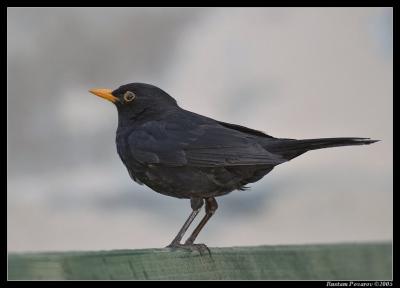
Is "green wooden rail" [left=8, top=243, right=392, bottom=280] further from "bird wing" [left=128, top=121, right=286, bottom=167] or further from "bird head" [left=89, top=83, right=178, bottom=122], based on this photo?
"bird head" [left=89, top=83, right=178, bottom=122]

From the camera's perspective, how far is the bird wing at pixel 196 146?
216 inches

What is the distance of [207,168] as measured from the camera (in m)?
5.56

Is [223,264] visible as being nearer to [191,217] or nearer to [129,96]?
[191,217]

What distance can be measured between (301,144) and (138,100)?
1637mm

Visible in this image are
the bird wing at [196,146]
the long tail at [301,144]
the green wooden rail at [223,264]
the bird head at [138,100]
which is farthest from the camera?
the bird head at [138,100]

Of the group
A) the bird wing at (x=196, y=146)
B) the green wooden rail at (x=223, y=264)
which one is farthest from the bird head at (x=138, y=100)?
the green wooden rail at (x=223, y=264)

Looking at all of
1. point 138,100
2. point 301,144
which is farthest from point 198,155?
point 138,100

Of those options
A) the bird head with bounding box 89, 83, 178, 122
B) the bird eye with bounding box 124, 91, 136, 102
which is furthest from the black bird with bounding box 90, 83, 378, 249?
the bird eye with bounding box 124, 91, 136, 102

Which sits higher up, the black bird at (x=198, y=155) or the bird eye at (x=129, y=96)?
the bird eye at (x=129, y=96)

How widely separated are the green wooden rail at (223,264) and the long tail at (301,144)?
135 centimetres

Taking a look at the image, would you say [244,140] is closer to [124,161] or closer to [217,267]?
[124,161]

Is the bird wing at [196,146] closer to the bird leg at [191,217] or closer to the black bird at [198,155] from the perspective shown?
the black bird at [198,155]

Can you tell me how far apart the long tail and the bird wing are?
0.08 metres
